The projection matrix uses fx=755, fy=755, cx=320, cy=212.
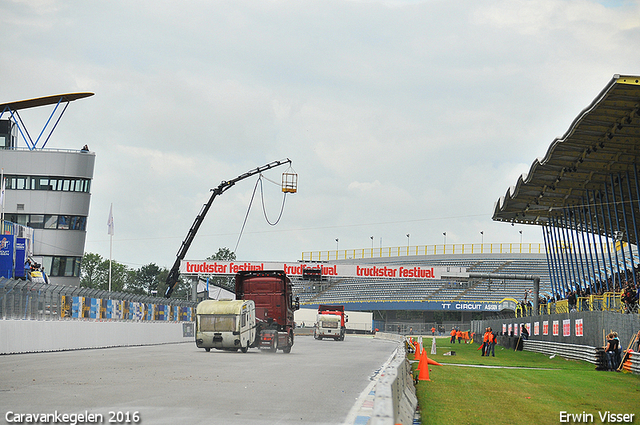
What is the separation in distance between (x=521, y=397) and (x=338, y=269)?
56812 mm

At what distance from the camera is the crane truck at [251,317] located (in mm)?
30859

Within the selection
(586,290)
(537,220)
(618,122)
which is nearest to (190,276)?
(537,220)

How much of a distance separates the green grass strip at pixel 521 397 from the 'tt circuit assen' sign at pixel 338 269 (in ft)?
158

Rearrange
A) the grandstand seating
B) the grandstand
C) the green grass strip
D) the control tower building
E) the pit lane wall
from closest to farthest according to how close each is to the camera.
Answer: the green grass strip
the pit lane wall
the control tower building
the grandstand
the grandstand seating

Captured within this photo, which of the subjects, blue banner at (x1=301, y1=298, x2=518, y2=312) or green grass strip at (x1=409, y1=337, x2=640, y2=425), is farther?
blue banner at (x1=301, y1=298, x2=518, y2=312)

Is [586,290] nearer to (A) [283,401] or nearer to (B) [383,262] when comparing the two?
(A) [283,401]

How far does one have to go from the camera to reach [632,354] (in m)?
22.8

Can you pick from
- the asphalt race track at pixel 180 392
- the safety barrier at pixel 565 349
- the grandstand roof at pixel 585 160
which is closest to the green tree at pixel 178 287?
the grandstand roof at pixel 585 160

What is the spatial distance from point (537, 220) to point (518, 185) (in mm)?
11268

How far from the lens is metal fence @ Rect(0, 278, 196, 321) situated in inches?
1025

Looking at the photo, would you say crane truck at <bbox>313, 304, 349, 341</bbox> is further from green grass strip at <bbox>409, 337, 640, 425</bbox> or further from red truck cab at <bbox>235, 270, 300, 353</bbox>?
green grass strip at <bbox>409, 337, 640, 425</bbox>

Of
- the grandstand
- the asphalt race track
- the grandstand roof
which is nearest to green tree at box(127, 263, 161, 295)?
the grandstand

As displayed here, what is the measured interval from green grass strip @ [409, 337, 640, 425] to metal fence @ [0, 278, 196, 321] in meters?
14.5

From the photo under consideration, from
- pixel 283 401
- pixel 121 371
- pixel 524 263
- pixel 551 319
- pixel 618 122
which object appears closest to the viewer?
pixel 283 401
